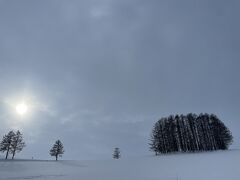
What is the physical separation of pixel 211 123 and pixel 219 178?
66198 mm

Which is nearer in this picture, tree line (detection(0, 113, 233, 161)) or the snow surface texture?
the snow surface texture

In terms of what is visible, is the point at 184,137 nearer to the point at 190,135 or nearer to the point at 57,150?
the point at 190,135

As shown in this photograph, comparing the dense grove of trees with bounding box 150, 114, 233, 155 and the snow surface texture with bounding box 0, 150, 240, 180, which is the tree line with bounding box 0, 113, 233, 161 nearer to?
the dense grove of trees with bounding box 150, 114, 233, 155

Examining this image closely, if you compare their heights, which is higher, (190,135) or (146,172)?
(190,135)

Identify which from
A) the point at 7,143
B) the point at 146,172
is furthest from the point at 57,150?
the point at 146,172

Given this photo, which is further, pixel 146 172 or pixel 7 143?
pixel 7 143

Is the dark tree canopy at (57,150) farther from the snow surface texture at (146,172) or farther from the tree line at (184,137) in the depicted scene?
the snow surface texture at (146,172)

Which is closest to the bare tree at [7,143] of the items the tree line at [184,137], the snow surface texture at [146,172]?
the tree line at [184,137]

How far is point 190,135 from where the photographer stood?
74312mm

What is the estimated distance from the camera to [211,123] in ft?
256

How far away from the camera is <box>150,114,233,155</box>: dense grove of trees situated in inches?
2857

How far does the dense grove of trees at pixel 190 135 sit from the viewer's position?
72562 millimetres

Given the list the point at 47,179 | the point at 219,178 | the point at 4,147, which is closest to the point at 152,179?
the point at 219,178

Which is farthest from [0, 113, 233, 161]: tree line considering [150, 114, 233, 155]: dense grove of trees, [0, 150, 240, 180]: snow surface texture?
[0, 150, 240, 180]: snow surface texture
